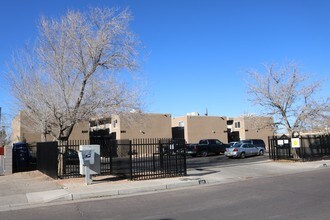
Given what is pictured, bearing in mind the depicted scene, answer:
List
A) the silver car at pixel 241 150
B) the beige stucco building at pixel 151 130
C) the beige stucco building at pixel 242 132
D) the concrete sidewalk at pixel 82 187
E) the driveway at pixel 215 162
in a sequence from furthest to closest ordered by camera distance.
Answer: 1. the beige stucco building at pixel 242 132
2. the beige stucco building at pixel 151 130
3. the silver car at pixel 241 150
4. the driveway at pixel 215 162
5. the concrete sidewalk at pixel 82 187

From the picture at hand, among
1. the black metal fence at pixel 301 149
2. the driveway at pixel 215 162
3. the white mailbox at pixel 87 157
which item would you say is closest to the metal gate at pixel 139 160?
the white mailbox at pixel 87 157

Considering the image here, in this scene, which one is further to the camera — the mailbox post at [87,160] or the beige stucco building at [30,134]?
the beige stucco building at [30,134]

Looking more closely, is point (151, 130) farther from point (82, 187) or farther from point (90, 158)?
point (82, 187)

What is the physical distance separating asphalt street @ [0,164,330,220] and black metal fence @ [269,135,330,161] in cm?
1444

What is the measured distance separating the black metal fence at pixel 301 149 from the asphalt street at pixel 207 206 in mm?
14439

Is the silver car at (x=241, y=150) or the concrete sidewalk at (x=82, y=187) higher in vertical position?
the silver car at (x=241, y=150)

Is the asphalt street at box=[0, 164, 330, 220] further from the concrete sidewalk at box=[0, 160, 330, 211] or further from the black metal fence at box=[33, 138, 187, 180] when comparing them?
the black metal fence at box=[33, 138, 187, 180]

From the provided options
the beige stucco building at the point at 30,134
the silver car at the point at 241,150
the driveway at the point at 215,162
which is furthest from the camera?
the beige stucco building at the point at 30,134

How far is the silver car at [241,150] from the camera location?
35.0 meters

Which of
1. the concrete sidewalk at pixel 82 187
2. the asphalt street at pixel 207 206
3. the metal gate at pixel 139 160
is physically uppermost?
the metal gate at pixel 139 160

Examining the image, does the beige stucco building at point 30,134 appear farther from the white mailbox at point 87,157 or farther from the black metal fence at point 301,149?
the white mailbox at point 87,157

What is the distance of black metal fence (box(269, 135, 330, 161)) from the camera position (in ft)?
92.2

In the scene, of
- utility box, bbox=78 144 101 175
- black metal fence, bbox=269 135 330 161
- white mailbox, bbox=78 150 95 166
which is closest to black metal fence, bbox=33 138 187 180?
utility box, bbox=78 144 101 175

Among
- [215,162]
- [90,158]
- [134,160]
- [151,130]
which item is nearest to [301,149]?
[215,162]
